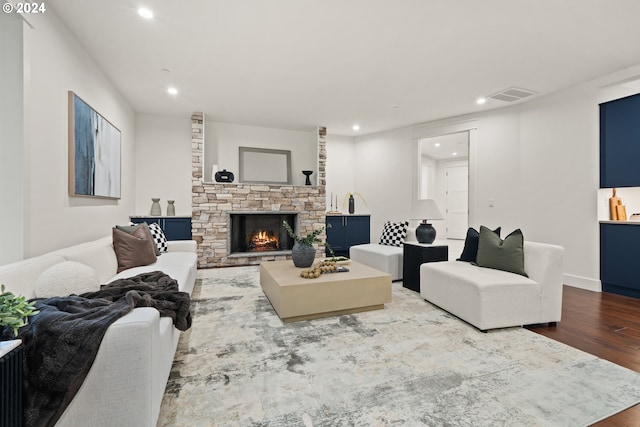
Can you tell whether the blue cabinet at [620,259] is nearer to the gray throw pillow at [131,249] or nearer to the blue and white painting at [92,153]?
the gray throw pillow at [131,249]

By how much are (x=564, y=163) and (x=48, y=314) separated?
5.35 meters

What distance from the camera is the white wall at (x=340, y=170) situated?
6.55 metres

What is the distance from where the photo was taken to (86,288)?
1.74 meters

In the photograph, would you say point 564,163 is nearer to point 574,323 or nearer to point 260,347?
point 574,323

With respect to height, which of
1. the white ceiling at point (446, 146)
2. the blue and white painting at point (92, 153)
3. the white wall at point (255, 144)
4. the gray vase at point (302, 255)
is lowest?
the gray vase at point (302, 255)

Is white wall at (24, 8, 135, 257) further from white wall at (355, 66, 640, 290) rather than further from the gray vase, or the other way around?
white wall at (355, 66, 640, 290)

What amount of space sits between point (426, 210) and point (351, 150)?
3456mm

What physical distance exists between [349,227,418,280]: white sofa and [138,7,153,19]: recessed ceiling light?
363 centimetres

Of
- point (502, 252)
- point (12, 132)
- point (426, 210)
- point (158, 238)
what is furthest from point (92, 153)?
point (502, 252)

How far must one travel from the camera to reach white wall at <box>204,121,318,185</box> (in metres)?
5.54

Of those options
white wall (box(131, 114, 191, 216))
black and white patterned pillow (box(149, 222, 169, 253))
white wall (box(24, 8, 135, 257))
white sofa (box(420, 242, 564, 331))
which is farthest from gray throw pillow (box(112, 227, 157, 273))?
white sofa (box(420, 242, 564, 331))

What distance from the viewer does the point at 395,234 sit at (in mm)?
4664

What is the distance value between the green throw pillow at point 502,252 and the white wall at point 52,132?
3.71m

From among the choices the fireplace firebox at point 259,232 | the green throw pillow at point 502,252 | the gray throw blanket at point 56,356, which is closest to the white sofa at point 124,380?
the gray throw blanket at point 56,356
